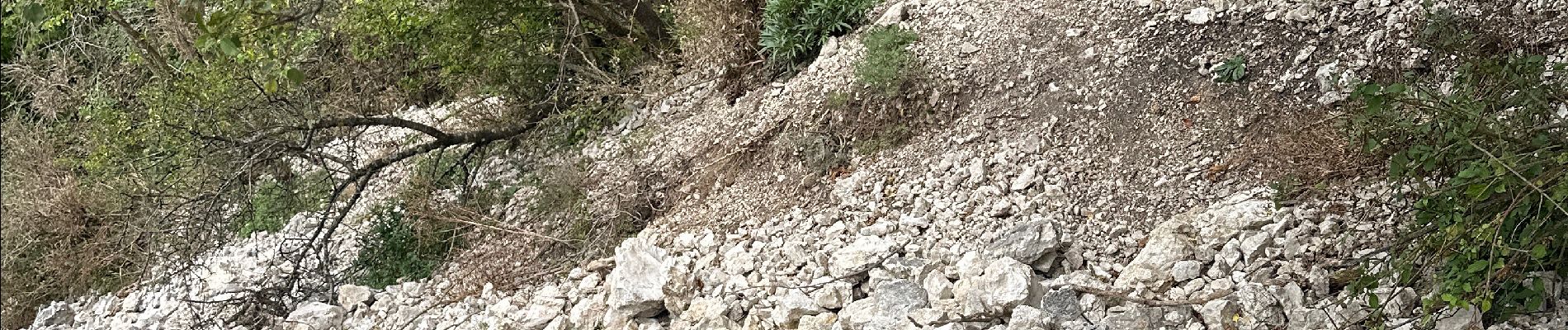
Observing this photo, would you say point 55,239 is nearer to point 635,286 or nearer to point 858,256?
point 635,286

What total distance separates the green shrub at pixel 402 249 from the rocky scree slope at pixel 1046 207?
29 cm

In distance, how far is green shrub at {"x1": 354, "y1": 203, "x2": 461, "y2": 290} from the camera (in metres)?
6.87

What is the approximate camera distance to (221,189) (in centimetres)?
673

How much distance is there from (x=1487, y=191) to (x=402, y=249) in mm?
5520

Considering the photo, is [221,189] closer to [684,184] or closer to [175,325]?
[175,325]

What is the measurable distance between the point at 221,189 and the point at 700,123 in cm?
258

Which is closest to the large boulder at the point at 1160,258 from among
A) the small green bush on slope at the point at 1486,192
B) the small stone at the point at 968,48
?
the small green bush on slope at the point at 1486,192

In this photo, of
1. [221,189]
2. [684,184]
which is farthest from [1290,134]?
[221,189]

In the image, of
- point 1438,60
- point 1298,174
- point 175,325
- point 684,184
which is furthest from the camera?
point 175,325

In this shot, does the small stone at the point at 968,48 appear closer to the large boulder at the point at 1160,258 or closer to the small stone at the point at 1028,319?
the large boulder at the point at 1160,258

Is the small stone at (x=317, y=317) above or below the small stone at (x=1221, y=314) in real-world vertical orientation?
below

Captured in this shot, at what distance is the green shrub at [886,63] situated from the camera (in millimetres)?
6062

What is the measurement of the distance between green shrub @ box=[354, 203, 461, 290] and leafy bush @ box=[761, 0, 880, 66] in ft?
6.62

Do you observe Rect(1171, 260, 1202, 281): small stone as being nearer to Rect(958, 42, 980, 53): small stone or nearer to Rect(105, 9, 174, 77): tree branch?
Rect(958, 42, 980, 53): small stone
